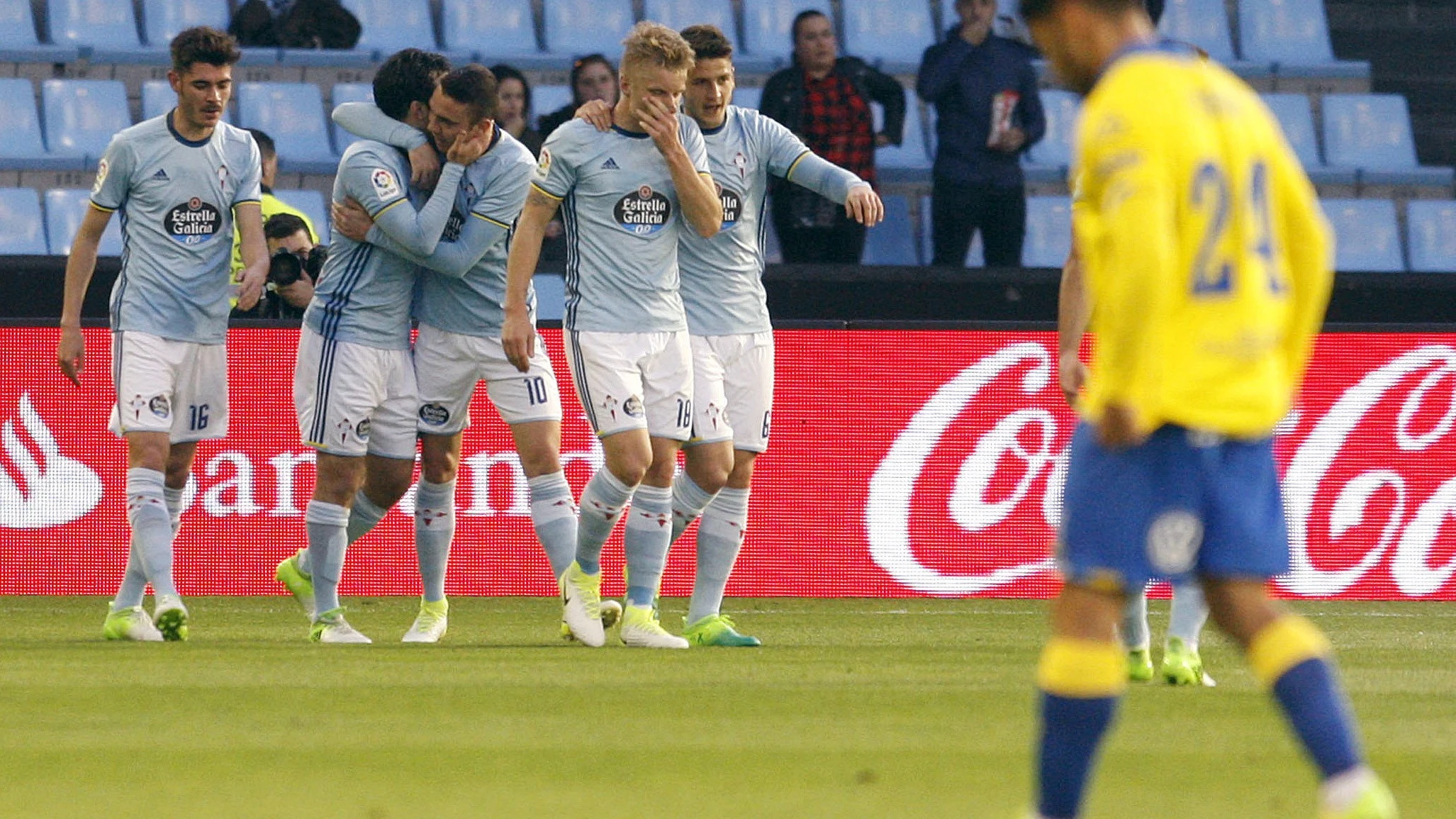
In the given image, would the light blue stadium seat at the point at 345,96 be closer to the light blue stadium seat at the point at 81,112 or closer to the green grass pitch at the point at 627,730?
the light blue stadium seat at the point at 81,112

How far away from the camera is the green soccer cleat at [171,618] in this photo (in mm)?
7820

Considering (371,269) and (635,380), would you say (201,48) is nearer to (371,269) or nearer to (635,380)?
(371,269)

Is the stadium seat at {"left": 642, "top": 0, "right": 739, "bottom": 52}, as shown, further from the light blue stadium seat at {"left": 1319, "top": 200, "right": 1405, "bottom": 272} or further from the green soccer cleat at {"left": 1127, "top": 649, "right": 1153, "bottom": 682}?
the green soccer cleat at {"left": 1127, "top": 649, "right": 1153, "bottom": 682}

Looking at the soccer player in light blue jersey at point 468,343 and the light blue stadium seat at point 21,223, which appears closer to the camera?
the soccer player in light blue jersey at point 468,343

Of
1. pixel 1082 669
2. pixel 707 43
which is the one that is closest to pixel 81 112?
pixel 707 43

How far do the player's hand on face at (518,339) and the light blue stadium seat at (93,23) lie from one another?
7868 millimetres

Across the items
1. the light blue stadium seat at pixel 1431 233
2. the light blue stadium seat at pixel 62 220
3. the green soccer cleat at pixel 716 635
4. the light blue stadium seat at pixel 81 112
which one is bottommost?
the green soccer cleat at pixel 716 635

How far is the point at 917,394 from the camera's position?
10523mm

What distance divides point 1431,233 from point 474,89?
832 cm

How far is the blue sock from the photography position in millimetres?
7832

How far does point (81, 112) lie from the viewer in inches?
532

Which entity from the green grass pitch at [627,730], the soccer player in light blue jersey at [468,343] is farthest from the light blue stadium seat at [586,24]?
the green grass pitch at [627,730]

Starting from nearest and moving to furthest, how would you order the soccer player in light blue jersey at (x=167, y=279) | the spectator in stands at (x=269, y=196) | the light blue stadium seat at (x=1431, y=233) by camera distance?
the soccer player in light blue jersey at (x=167, y=279) → the spectator in stands at (x=269, y=196) → the light blue stadium seat at (x=1431, y=233)

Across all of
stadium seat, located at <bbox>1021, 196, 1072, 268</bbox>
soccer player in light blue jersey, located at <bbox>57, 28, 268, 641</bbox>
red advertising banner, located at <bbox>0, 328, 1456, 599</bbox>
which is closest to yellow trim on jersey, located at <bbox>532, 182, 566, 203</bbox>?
soccer player in light blue jersey, located at <bbox>57, 28, 268, 641</bbox>
